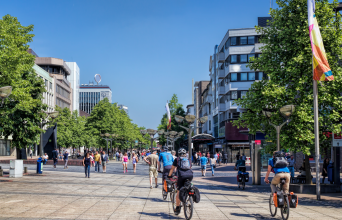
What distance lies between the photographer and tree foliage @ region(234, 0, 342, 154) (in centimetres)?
1752

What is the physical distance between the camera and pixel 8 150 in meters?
66.5

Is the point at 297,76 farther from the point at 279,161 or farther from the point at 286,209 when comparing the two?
the point at 286,209

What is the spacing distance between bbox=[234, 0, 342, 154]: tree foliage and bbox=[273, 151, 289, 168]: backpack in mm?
7831

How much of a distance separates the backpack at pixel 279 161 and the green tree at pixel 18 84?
1609 centimetres

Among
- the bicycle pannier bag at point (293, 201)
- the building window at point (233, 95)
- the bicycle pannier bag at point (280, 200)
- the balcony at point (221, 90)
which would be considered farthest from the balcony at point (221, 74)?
the bicycle pannier bag at point (280, 200)

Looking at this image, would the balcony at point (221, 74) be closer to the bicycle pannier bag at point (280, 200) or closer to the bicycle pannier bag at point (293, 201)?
the bicycle pannier bag at point (293, 201)

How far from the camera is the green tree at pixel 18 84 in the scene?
21.8m

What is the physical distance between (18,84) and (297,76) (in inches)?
598

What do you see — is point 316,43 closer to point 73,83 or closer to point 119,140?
point 119,140

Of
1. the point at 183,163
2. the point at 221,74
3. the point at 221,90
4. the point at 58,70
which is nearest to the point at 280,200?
the point at 183,163

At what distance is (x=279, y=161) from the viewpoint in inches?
389

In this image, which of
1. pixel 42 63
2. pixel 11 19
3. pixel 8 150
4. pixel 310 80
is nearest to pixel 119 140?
pixel 8 150

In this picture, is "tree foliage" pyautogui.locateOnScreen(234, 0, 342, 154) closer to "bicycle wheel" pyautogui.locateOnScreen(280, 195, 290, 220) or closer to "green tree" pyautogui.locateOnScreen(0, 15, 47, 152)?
"bicycle wheel" pyautogui.locateOnScreen(280, 195, 290, 220)

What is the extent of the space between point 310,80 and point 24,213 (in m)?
13.2
